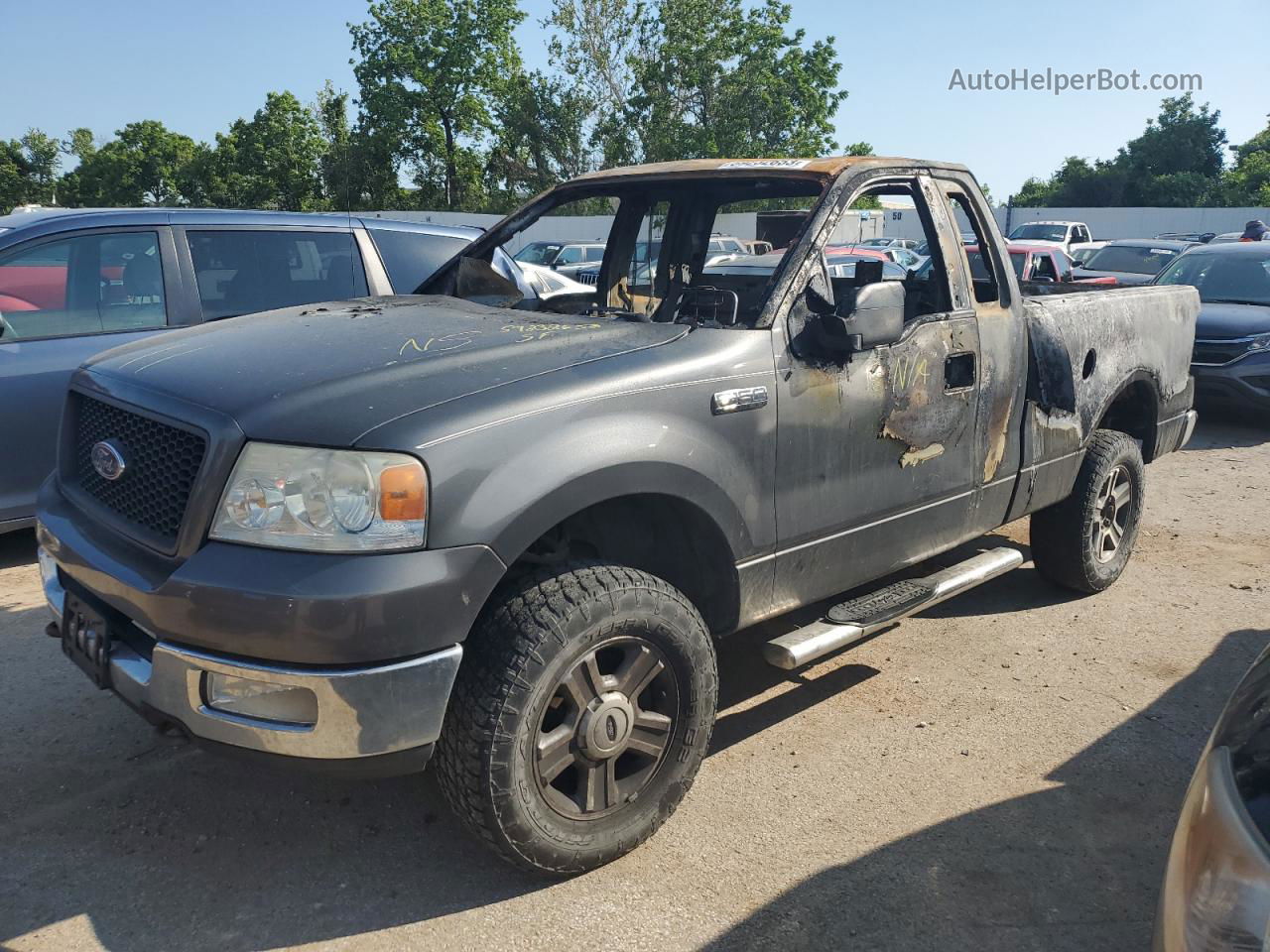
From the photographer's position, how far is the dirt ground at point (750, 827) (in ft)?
8.84

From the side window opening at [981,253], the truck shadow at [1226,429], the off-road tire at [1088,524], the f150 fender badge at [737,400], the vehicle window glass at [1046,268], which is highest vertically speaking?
the side window opening at [981,253]

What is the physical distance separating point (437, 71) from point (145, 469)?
53638 millimetres

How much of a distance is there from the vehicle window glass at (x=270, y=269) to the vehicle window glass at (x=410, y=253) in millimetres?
175

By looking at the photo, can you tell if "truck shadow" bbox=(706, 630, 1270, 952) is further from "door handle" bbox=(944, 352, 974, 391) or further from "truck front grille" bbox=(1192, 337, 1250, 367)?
"truck front grille" bbox=(1192, 337, 1250, 367)

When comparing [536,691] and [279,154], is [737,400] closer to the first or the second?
[536,691]

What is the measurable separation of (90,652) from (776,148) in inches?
1799

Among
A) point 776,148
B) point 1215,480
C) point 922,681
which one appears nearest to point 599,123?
point 776,148

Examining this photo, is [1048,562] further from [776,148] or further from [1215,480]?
[776,148]

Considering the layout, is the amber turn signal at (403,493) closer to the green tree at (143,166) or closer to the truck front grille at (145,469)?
the truck front grille at (145,469)

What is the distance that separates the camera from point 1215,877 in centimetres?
164

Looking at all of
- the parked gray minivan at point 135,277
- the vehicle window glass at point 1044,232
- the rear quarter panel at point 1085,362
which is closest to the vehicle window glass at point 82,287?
the parked gray minivan at point 135,277

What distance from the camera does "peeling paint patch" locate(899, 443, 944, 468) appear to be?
3723mm

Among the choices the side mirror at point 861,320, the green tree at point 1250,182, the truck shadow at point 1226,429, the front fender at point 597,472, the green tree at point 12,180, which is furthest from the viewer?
the green tree at point 12,180

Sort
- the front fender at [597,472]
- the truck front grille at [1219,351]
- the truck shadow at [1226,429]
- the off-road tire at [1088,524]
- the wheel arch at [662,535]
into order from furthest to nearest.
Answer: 1. the truck front grille at [1219,351]
2. the truck shadow at [1226,429]
3. the off-road tire at [1088,524]
4. the wheel arch at [662,535]
5. the front fender at [597,472]
